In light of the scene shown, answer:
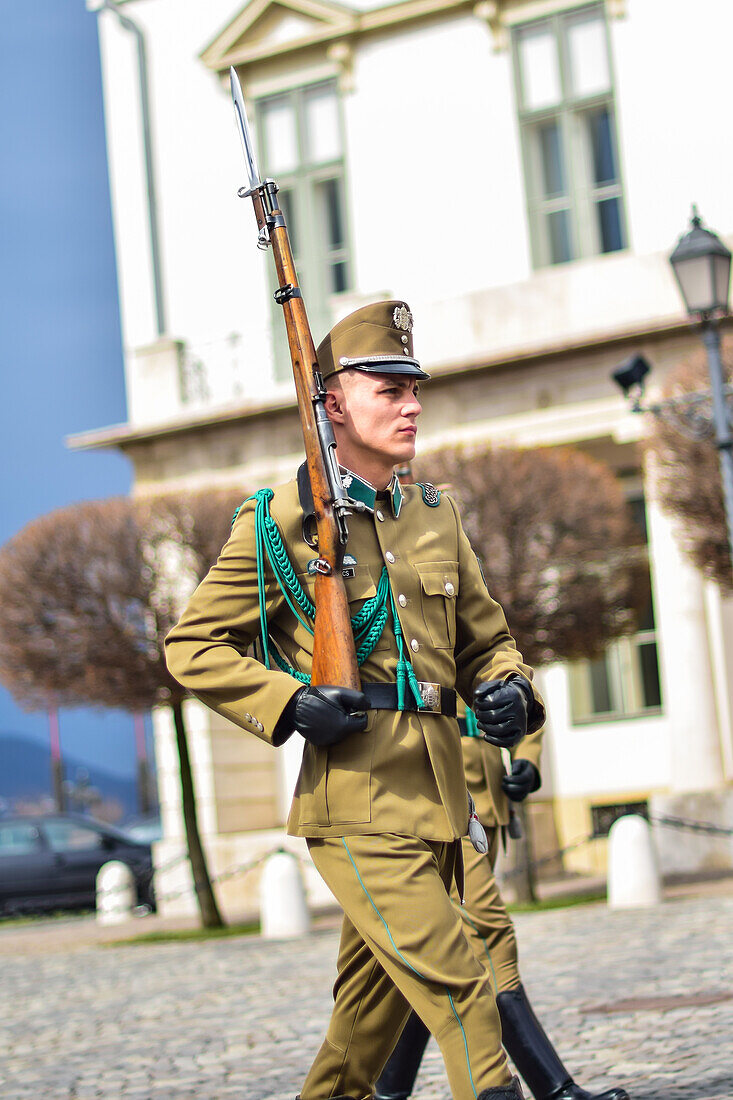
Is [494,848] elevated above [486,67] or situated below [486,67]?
below

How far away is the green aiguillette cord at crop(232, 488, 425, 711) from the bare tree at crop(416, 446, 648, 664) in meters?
9.69

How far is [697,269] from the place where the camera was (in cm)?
1064

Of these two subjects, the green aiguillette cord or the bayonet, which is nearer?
the green aiguillette cord

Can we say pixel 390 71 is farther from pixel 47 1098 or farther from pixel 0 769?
pixel 0 769

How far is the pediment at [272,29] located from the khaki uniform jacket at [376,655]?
16.2 m

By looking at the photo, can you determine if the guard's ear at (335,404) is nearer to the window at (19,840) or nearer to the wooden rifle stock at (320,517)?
the wooden rifle stock at (320,517)

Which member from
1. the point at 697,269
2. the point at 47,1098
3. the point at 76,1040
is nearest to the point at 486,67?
the point at 697,269

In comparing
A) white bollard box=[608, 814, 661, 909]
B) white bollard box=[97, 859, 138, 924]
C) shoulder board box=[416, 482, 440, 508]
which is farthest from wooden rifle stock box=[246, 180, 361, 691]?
white bollard box=[97, 859, 138, 924]

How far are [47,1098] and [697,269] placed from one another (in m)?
6.92

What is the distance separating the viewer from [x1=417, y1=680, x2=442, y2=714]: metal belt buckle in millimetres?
3609

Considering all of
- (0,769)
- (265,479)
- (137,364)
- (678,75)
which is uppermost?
(678,75)

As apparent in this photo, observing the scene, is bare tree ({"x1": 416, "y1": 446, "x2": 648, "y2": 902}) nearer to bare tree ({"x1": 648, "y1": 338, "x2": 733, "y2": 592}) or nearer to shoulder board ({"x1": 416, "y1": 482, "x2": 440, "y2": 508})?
bare tree ({"x1": 648, "y1": 338, "x2": 733, "y2": 592})

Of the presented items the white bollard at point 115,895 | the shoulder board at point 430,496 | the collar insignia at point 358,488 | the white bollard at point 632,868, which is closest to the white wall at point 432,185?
the white bollard at point 115,895

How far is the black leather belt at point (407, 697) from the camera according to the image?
140 inches
